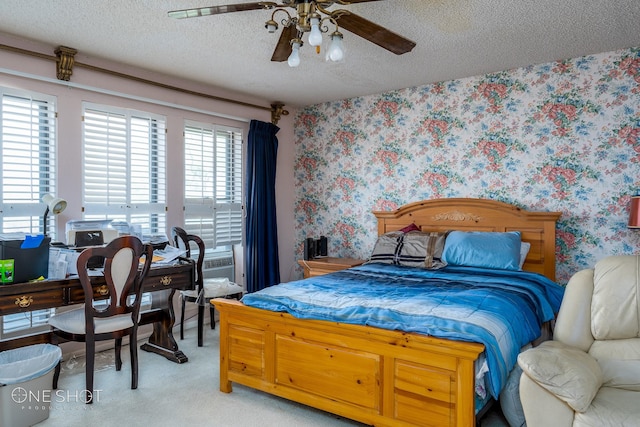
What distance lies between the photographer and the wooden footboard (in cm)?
202

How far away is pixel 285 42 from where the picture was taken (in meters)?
2.50

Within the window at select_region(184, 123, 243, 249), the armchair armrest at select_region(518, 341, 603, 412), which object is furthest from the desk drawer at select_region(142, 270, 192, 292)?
the armchair armrest at select_region(518, 341, 603, 412)

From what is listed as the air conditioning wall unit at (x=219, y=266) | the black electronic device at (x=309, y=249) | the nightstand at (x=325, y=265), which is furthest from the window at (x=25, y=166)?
the black electronic device at (x=309, y=249)

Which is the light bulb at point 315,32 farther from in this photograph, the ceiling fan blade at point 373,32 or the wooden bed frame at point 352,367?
the wooden bed frame at point 352,367

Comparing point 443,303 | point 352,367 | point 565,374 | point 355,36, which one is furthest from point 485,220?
point 565,374

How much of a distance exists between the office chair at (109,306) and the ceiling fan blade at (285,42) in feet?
4.82

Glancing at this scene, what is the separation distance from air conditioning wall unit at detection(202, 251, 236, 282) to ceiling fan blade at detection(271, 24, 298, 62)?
2.51m

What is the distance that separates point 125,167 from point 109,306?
1504 millimetres

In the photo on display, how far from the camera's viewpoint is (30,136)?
327 cm

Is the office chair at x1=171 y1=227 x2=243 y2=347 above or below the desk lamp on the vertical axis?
below

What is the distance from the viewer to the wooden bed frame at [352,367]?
2.02m

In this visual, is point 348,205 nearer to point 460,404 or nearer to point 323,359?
point 323,359

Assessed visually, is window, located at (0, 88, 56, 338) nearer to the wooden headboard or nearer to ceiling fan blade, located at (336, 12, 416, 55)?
ceiling fan blade, located at (336, 12, 416, 55)

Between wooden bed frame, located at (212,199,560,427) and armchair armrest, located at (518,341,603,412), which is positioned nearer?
armchair armrest, located at (518,341,603,412)
